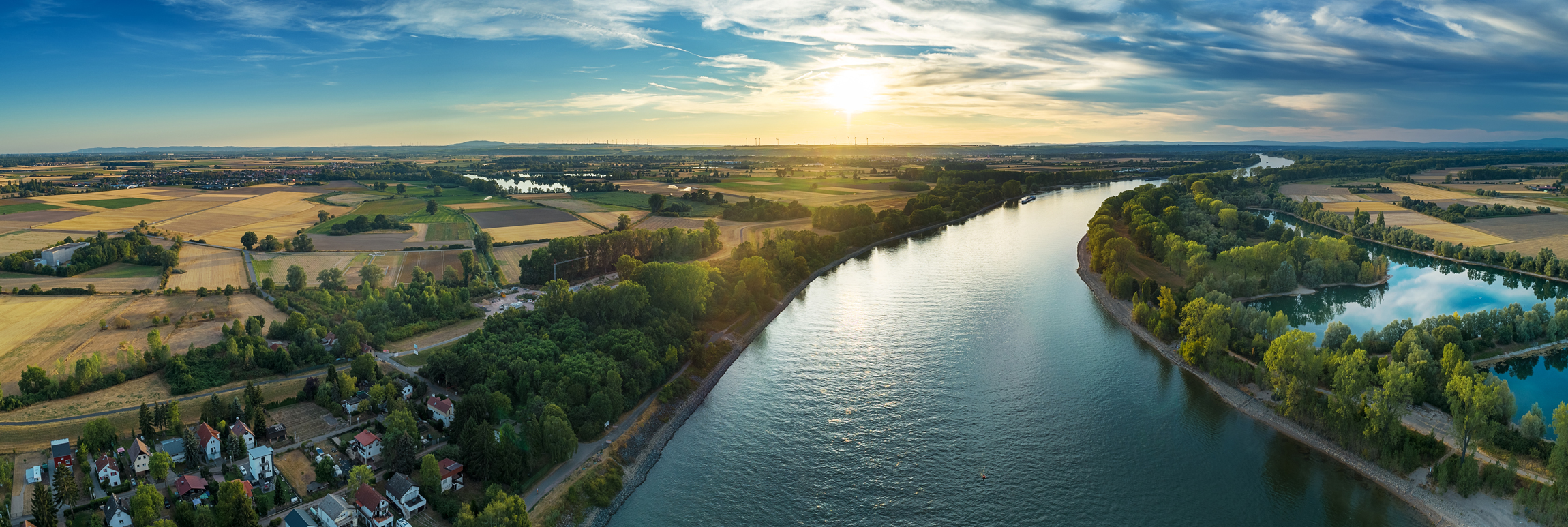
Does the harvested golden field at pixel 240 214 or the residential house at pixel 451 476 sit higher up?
the harvested golden field at pixel 240 214

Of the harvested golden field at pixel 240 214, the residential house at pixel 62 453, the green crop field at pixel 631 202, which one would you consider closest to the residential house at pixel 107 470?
the residential house at pixel 62 453

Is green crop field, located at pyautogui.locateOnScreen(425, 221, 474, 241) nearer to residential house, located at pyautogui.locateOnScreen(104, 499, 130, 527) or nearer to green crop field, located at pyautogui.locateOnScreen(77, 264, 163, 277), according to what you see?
green crop field, located at pyautogui.locateOnScreen(77, 264, 163, 277)

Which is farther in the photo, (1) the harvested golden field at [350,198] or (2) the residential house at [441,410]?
(1) the harvested golden field at [350,198]

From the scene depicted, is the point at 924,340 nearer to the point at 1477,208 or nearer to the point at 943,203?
the point at 943,203

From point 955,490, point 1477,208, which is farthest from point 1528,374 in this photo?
point 1477,208

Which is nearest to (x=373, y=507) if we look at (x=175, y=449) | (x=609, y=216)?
(x=175, y=449)

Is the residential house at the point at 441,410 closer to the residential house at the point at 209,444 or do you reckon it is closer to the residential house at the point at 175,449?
the residential house at the point at 209,444

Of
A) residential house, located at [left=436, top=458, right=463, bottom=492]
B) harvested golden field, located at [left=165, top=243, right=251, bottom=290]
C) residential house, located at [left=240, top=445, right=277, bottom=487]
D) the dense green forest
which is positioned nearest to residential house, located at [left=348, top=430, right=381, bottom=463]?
residential house, located at [left=240, top=445, right=277, bottom=487]
